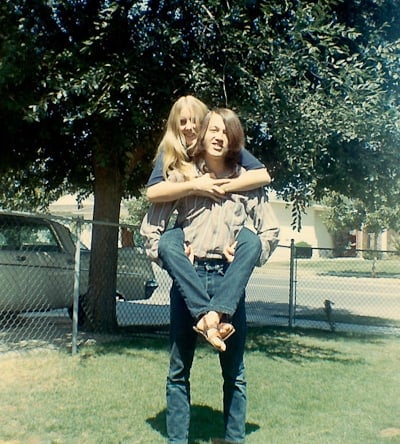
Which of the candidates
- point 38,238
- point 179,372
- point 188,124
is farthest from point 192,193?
Result: point 38,238

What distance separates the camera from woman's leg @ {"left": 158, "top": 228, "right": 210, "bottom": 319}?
3.23m

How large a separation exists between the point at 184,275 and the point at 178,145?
29.3 inches

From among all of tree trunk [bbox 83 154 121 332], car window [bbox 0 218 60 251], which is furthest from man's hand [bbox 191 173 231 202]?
car window [bbox 0 218 60 251]

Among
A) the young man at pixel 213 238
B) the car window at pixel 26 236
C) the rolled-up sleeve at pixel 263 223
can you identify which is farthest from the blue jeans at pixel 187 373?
the car window at pixel 26 236

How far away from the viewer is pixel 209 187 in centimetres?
337

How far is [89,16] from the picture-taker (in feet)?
22.1

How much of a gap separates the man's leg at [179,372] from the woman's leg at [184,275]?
222 millimetres

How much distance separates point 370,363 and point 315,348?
1.03m

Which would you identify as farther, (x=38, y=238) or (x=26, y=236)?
(x=38, y=238)

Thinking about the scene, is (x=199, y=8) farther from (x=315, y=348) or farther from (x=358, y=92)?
(x=315, y=348)

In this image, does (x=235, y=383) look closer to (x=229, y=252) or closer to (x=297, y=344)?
(x=229, y=252)

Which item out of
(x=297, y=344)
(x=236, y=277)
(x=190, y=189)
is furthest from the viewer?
(x=297, y=344)

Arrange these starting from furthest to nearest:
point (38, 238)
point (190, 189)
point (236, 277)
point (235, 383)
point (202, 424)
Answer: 1. point (38, 238)
2. point (202, 424)
3. point (235, 383)
4. point (190, 189)
5. point (236, 277)

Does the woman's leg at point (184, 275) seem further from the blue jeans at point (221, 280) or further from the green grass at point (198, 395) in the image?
the green grass at point (198, 395)
